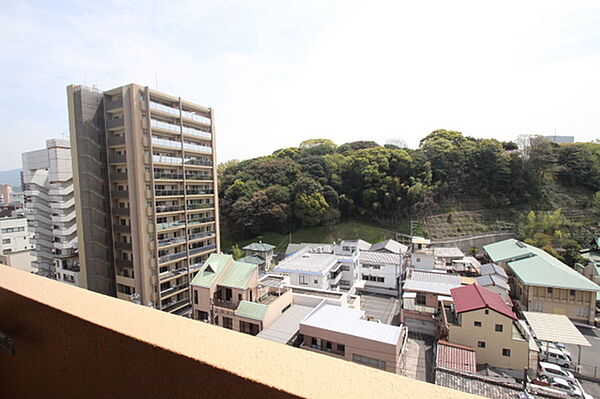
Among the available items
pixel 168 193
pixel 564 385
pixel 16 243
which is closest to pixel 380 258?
pixel 564 385

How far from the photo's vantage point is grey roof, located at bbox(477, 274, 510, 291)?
50.8 feet

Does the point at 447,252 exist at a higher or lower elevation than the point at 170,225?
lower

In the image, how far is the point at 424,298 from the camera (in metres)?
14.7

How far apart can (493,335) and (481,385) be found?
3460 mm

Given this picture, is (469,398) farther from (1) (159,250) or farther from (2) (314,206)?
(2) (314,206)

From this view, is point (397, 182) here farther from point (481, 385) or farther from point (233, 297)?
point (481, 385)

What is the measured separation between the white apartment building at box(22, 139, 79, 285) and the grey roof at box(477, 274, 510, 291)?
22.3m

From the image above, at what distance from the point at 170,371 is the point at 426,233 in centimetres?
2741

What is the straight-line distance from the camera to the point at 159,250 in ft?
50.2

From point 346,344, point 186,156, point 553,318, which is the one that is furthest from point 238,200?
point 553,318

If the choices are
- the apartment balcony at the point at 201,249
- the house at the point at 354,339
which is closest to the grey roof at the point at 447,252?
the house at the point at 354,339

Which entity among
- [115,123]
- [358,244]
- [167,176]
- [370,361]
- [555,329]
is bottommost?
[555,329]

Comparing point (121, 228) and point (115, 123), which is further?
point (121, 228)

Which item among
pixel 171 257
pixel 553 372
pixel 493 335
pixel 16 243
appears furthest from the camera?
pixel 16 243
